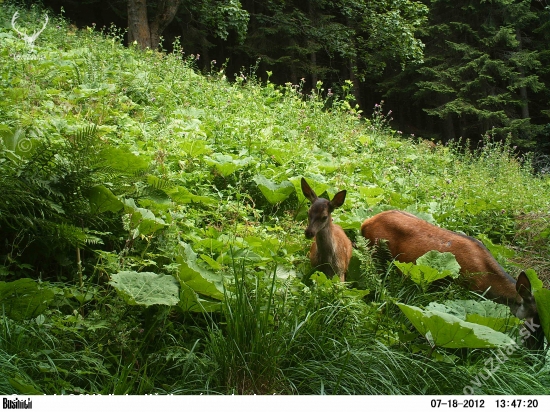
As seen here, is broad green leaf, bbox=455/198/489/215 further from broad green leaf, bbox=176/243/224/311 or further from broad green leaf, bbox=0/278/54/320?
broad green leaf, bbox=0/278/54/320

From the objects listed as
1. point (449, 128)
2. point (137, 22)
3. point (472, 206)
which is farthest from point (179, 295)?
point (449, 128)

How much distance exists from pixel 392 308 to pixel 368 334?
654mm

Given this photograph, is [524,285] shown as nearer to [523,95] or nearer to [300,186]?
[300,186]

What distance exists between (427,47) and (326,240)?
16158mm

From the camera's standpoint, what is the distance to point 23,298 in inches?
133

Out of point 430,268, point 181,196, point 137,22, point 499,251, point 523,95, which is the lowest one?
point 499,251

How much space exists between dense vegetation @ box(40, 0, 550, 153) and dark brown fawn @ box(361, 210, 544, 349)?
822 centimetres

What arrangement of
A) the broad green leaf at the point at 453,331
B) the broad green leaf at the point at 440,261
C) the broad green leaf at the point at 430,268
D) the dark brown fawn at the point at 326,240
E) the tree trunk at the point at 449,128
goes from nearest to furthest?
the broad green leaf at the point at 453,331 < the broad green leaf at the point at 430,268 < the broad green leaf at the point at 440,261 < the dark brown fawn at the point at 326,240 < the tree trunk at the point at 449,128

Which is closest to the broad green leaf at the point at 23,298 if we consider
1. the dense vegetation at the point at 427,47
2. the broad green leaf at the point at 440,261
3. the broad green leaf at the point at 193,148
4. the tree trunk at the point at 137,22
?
the broad green leaf at the point at 440,261

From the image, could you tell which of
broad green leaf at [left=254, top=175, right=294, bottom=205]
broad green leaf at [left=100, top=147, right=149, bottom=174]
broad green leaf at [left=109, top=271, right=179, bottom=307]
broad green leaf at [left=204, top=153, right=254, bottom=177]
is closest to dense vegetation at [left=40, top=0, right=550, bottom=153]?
broad green leaf at [left=204, top=153, right=254, bottom=177]

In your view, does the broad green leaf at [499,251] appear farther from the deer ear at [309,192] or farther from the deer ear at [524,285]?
the deer ear at [309,192]

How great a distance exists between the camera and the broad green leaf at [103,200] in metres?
3.98

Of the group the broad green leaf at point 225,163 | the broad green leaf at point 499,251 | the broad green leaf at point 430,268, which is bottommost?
the broad green leaf at point 499,251

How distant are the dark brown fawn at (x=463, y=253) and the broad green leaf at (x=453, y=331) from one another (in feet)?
2.94
